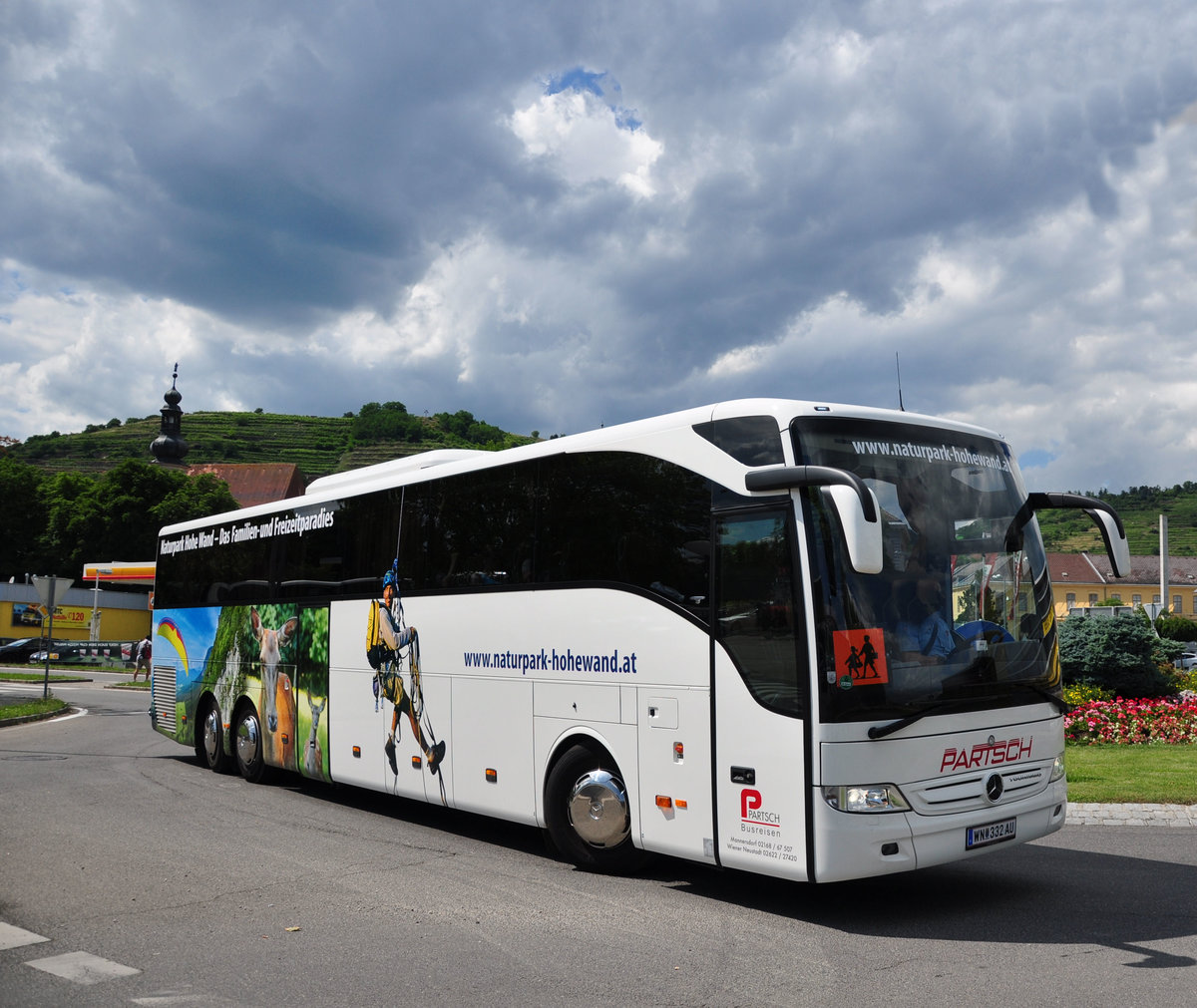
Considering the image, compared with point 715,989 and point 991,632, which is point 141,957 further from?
point 991,632

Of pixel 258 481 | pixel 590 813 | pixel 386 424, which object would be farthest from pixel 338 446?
pixel 590 813

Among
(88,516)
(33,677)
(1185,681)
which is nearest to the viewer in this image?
(1185,681)

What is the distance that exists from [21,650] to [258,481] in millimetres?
65234

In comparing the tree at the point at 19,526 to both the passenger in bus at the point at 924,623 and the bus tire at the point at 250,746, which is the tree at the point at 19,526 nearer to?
the bus tire at the point at 250,746

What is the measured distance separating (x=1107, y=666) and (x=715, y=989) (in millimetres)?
13819

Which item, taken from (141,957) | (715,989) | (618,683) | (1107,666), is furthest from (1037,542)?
(1107,666)

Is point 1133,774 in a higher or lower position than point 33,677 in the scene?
lower

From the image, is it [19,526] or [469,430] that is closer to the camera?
[19,526]

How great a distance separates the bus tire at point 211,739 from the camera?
14508 mm

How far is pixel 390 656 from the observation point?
1073 cm

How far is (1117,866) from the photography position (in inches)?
335

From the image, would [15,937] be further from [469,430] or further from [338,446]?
[338,446]

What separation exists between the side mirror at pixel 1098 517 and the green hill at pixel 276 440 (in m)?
116

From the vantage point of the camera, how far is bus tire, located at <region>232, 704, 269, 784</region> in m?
13.5
